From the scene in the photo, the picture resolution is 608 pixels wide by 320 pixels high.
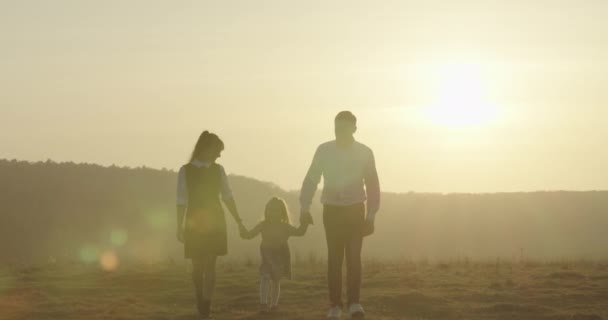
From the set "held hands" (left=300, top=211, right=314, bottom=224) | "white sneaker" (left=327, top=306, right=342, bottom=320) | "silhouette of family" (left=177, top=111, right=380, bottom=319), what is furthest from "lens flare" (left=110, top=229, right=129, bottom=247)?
"white sneaker" (left=327, top=306, right=342, bottom=320)

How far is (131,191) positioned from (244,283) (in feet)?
136

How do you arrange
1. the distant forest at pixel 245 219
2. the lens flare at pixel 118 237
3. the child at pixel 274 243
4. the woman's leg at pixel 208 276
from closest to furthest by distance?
1. the woman's leg at pixel 208 276
2. the child at pixel 274 243
3. the distant forest at pixel 245 219
4. the lens flare at pixel 118 237

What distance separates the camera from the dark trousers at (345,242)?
1288 cm

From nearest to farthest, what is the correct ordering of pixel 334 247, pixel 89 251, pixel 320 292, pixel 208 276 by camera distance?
pixel 334 247 < pixel 208 276 < pixel 320 292 < pixel 89 251

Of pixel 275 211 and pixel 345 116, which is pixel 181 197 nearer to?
pixel 275 211

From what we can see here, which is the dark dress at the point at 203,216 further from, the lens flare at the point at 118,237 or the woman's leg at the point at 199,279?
the lens flare at the point at 118,237

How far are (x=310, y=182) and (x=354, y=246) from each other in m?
0.94

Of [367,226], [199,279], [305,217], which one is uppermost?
[305,217]

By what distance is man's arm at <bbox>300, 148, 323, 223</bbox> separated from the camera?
13023 mm

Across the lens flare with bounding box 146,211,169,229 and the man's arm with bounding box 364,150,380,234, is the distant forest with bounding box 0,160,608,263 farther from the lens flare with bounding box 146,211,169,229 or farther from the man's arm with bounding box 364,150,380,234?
the man's arm with bounding box 364,150,380,234

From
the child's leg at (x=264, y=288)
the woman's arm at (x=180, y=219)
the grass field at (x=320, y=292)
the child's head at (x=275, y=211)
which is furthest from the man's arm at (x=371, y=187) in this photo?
the child's leg at (x=264, y=288)

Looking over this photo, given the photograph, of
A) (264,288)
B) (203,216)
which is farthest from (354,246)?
(264,288)

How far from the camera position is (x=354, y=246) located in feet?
42.4

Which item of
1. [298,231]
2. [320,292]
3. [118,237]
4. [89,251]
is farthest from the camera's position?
[118,237]
